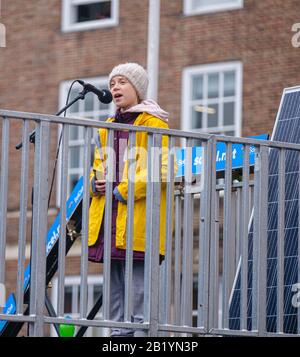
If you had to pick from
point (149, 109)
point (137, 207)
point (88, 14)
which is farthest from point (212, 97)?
point (137, 207)

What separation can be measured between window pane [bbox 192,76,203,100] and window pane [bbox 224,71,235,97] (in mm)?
479

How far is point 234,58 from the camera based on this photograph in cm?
2917

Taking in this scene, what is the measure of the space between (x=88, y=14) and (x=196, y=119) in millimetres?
3400

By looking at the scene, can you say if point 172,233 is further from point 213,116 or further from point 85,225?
point 213,116

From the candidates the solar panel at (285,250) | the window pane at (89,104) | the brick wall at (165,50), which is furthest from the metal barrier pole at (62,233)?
the window pane at (89,104)

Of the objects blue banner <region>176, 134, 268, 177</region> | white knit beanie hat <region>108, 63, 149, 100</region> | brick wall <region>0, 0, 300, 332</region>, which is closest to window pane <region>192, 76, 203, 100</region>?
brick wall <region>0, 0, 300, 332</region>

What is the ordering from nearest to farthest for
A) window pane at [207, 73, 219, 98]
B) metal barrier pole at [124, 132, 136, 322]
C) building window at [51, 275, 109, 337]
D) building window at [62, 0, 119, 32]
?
1. metal barrier pole at [124, 132, 136, 322]
2. building window at [51, 275, 109, 337]
3. window pane at [207, 73, 219, 98]
4. building window at [62, 0, 119, 32]

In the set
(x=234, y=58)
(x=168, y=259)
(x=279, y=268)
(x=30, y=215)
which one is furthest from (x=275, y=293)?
(x=234, y=58)

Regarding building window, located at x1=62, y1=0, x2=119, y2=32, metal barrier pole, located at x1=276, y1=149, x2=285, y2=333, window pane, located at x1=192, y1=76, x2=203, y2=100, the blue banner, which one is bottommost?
metal barrier pole, located at x1=276, y1=149, x2=285, y2=333

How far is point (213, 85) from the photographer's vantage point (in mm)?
29266

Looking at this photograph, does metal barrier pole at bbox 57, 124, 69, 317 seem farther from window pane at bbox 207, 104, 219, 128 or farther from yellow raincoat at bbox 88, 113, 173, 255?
window pane at bbox 207, 104, 219, 128

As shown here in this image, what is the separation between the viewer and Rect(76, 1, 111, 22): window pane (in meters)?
31.1

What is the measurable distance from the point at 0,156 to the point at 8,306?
2.66 feet
